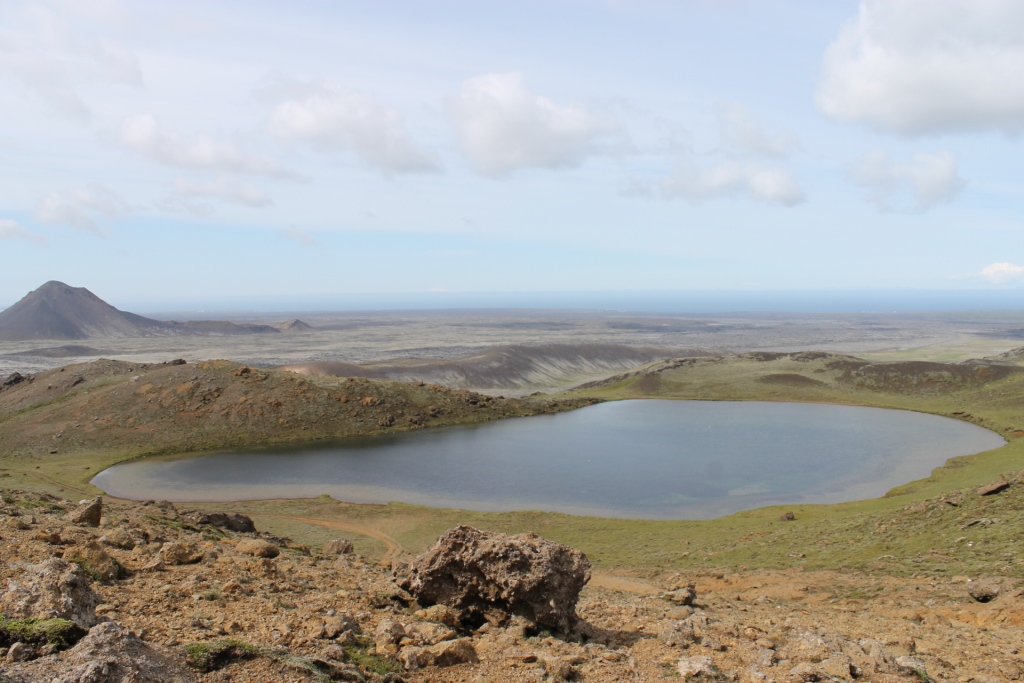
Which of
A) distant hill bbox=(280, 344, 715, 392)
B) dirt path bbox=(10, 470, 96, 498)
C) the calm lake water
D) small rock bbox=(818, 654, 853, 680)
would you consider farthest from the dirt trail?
distant hill bbox=(280, 344, 715, 392)

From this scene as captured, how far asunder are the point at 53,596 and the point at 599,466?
42787 mm

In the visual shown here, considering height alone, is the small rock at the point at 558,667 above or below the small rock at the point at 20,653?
below

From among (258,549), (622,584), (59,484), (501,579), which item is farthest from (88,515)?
(59,484)

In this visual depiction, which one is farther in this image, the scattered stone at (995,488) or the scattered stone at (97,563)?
the scattered stone at (995,488)

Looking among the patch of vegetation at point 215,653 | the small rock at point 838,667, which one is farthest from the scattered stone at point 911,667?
the patch of vegetation at point 215,653

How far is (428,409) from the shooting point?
7238 centimetres

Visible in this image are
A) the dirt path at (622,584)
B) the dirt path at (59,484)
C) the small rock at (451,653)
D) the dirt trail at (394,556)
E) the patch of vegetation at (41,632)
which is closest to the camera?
the patch of vegetation at (41,632)

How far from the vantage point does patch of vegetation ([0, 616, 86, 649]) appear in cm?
740

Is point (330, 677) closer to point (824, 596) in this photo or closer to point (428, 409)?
point (824, 596)

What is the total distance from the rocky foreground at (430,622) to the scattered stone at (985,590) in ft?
0.14

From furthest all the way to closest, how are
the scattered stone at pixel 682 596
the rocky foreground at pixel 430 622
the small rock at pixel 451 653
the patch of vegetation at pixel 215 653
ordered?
the scattered stone at pixel 682 596, the small rock at pixel 451 653, the rocky foreground at pixel 430 622, the patch of vegetation at pixel 215 653

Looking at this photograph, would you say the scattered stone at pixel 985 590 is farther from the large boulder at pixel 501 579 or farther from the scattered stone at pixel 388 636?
the scattered stone at pixel 388 636

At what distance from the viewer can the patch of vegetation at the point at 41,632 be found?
7396 millimetres

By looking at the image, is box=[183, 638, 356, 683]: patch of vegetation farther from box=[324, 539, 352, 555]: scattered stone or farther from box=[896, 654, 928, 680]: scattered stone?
box=[324, 539, 352, 555]: scattered stone
